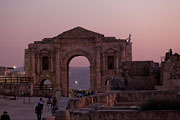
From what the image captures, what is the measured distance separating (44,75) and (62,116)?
35.6m

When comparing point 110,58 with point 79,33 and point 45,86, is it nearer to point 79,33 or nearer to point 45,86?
point 79,33

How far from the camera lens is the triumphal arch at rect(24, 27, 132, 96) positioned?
41.9 metres

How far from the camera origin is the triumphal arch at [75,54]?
4194 centimetres

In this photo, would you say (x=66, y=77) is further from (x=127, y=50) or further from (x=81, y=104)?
(x=81, y=104)

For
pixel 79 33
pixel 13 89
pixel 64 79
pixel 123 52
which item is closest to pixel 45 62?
pixel 64 79

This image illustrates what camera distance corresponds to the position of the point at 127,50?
42.4 m

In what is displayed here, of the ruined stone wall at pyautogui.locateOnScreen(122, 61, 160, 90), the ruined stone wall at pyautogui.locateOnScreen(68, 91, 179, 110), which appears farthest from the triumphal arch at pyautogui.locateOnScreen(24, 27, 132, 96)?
the ruined stone wall at pyautogui.locateOnScreen(68, 91, 179, 110)

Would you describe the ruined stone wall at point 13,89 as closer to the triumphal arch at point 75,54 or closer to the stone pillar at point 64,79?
the triumphal arch at point 75,54

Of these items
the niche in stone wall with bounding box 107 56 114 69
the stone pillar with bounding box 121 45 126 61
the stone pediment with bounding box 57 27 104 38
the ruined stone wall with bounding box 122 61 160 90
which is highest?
the stone pediment with bounding box 57 27 104 38

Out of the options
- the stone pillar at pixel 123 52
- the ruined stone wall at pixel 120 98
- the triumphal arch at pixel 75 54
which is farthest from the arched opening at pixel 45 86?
the ruined stone wall at pixel 120 98

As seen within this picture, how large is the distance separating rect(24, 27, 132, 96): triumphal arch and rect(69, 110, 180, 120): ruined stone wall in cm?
3388

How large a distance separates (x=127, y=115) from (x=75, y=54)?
35.7 meters

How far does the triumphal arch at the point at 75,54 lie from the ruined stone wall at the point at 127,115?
33.9 metres

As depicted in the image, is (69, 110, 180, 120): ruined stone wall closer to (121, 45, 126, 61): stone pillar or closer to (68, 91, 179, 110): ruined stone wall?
(68, 91, 179, 110): ruined stone wall
